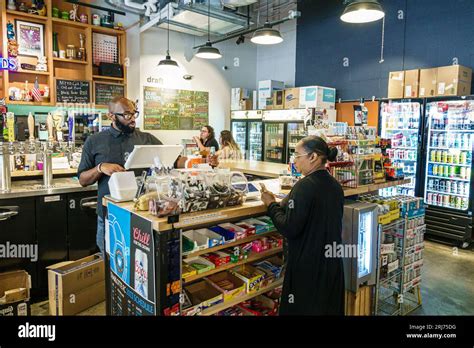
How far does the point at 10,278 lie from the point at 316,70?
727 cm

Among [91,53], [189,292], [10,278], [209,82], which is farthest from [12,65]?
[189,292]

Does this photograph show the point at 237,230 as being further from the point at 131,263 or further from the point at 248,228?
the point at 131,263

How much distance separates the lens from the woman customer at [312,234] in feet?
6.89

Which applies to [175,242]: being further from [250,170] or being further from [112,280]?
[250,170]

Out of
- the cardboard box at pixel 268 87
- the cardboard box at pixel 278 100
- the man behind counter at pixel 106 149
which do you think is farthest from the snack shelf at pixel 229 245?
the cardboard box at pixel 268 87

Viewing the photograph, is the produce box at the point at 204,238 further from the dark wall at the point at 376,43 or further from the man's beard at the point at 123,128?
the dark wall at the point at 376,43

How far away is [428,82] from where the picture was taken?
5715 millimetres

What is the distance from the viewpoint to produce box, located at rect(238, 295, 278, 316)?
2735 mm

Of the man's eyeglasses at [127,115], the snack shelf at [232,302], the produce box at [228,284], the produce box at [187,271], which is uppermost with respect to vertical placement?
the man's eyeglasses at [127,115]

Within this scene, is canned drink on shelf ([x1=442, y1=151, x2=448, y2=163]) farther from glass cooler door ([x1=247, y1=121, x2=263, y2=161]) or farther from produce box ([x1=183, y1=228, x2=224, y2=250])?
Result: produce box ([x1=183, y1=228, x2=224, y2=250])

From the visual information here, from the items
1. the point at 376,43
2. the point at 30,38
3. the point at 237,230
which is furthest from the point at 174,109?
the point at 237,230

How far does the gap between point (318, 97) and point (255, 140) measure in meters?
1.97

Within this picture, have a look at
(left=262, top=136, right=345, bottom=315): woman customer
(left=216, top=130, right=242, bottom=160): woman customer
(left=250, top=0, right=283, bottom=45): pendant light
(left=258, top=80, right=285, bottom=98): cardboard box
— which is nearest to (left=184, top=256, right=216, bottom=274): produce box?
(left=262, top=136, right=345, bottom=315): woman customer

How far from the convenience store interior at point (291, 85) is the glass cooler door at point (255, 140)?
0.16 feet
